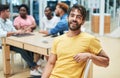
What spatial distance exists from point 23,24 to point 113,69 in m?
1.86

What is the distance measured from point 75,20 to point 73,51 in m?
0.26

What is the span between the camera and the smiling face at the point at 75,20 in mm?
2098

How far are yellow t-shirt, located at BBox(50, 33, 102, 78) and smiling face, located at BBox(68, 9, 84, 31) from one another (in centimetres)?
8

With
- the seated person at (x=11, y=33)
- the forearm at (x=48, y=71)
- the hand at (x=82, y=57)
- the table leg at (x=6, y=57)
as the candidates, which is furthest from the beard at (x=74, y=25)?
the table leg at (x=6, y=57)

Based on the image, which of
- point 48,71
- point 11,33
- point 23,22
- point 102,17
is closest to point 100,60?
point 48,71

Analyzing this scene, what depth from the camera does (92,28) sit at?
8461 mm

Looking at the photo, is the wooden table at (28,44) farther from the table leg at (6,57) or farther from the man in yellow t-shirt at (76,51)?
the man in yellow t-shirt at (76,51)

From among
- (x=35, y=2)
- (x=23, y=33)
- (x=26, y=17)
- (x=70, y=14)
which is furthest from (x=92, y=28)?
(x=70, y=14)

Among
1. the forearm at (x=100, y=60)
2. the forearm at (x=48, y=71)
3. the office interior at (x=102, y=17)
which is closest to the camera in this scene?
the forearm at (x=100, y=60)

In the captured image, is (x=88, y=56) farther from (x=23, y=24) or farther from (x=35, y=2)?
(x=35, y=2)

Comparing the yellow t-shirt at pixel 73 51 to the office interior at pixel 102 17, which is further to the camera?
the office interior at pixel 102 17

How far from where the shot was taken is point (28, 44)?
11.9 ft

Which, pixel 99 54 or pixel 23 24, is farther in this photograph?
pixel 23 24

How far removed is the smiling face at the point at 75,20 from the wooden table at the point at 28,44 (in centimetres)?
121
